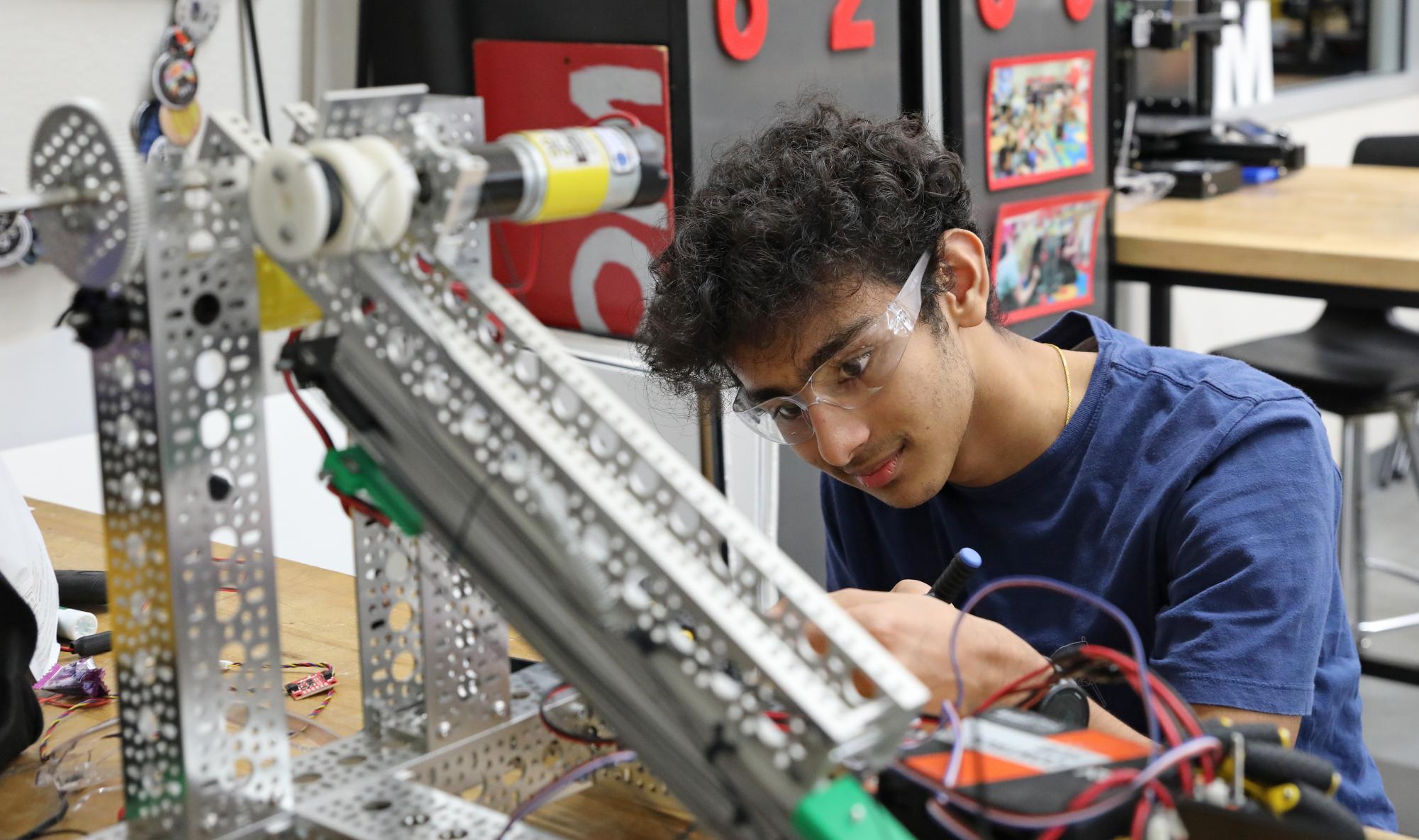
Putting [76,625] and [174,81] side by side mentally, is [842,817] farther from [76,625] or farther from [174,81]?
[174,81]

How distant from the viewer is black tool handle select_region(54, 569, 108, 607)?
1.54 meters

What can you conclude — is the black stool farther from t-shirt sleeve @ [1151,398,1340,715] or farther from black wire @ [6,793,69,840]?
black wire @ [6,793,69,840]

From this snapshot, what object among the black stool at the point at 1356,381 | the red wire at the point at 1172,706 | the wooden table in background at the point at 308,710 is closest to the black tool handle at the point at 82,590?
the wooden table in background at the point at 308,710

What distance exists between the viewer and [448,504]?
0.82 m

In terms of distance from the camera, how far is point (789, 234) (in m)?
1.18

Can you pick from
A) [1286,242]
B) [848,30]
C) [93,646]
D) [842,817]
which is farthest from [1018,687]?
[1286,242]

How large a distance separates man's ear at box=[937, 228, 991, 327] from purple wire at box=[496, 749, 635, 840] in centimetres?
48

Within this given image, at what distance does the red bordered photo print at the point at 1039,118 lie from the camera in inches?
109

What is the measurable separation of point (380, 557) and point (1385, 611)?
3113 mm

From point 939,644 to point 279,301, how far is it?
1.61ft

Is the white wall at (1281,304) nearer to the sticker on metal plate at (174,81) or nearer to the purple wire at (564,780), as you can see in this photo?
the sticker on metal plate at (174,81)

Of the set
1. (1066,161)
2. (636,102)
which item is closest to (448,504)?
(636,102)

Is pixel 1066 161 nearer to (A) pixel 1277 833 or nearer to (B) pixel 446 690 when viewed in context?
(B) pixel 446 690

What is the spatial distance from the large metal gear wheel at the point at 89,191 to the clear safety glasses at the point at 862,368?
548 mm
